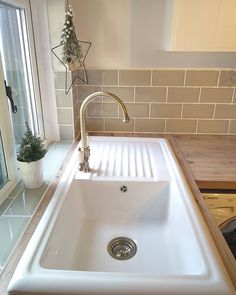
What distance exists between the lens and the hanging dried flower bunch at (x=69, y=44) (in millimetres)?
1157

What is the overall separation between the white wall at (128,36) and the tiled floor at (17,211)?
737 mm

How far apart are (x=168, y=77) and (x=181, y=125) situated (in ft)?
1.02

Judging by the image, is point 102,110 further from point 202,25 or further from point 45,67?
point 202,25

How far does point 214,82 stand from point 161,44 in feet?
1.25

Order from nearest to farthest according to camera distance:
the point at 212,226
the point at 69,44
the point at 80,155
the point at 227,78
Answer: the point at 212,226 < the point at 80,155 < the point at 69,44 < the point at 227,78

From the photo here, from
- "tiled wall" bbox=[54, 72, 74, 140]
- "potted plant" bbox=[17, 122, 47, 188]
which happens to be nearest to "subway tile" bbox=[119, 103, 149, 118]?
"tiled wall" bbox=[54, 72, 74, 140]

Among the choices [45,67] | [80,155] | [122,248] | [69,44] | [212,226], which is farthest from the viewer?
[45,67]

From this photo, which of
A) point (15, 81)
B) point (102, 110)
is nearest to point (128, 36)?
point (102, 110)

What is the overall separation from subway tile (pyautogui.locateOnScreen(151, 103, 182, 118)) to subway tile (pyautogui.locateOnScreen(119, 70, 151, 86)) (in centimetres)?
15

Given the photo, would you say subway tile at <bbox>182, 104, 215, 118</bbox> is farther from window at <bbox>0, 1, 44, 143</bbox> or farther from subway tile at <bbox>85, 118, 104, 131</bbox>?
window at <bbox>0, 1, 44, 143</bbox>

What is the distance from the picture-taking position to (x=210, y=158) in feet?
4.18

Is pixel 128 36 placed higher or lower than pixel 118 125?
higher

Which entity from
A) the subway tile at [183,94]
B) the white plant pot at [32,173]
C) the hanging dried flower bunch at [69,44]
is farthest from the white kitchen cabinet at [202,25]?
the white plant pot at [32,173]

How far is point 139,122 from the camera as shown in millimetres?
1548
